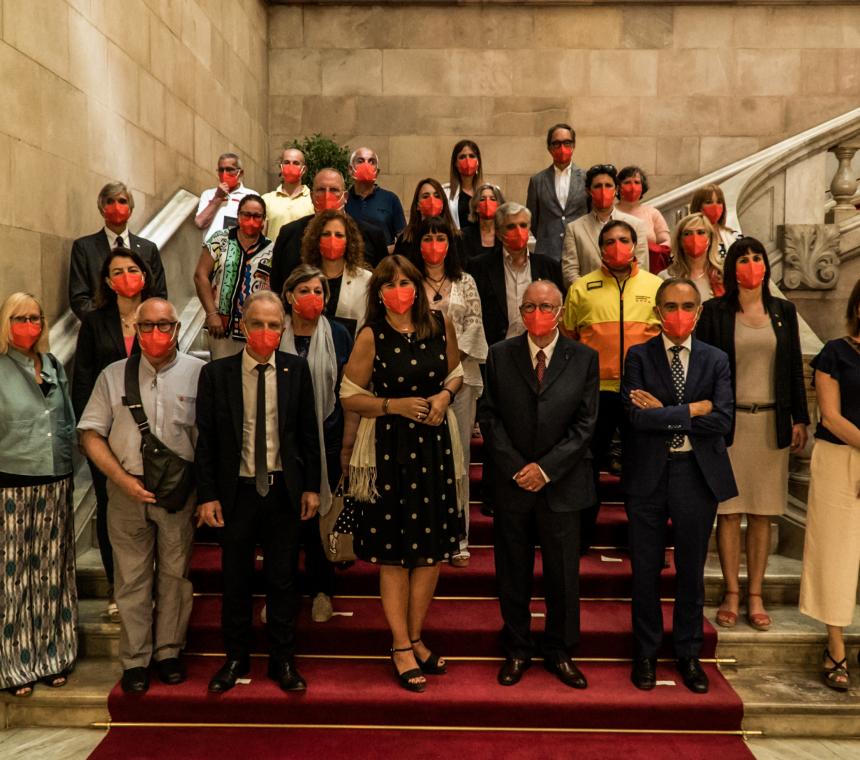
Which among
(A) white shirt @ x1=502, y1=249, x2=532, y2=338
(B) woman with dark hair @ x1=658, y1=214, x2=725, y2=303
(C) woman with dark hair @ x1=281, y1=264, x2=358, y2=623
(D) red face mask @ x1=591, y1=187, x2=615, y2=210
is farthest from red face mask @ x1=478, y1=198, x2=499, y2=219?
(C) woman with dark hair @ x1=281, y1=264, x2=358, y2=623

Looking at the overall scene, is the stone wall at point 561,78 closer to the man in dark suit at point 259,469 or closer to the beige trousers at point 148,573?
A: the man in dark suit at point 259,469

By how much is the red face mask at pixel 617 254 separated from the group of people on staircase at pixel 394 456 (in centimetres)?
48

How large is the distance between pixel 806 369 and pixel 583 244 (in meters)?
1.55

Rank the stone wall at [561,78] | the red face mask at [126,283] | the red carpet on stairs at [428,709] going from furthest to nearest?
the stone wall at [561,78] → the red face mask at [126,283] → the red carpet on stairs at [428,709]

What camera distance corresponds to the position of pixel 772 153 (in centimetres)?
762

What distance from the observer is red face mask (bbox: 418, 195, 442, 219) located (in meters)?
5.33

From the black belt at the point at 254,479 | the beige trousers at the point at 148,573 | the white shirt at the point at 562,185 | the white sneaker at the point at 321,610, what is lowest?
the white sneaker at the point at 321,610

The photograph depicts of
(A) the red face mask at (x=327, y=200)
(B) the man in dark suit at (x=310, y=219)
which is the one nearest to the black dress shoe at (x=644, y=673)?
(B) the man in dark suit at (x=310, y=219)

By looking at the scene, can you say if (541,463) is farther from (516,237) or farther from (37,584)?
(37,584)

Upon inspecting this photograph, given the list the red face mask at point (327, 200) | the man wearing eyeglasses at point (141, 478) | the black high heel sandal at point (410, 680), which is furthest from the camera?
the red face mask at point (327, 200)

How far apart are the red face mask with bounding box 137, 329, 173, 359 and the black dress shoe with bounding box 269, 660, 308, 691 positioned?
5.25 feet

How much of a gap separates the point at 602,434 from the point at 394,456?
135 centimetres

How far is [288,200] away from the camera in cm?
645

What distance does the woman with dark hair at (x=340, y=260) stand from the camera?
4664 millimetres
